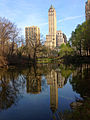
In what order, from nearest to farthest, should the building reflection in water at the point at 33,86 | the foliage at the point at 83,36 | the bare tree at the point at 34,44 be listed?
1. the building reflection in water at the point at 33,86
2. the foliage at the point at 83,36
3. the bare tree at the point at 34,44

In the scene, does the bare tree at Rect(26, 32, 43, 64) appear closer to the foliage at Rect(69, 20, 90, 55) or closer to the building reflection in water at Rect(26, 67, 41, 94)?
the foliage at Rect(69, 20, 90, 55)

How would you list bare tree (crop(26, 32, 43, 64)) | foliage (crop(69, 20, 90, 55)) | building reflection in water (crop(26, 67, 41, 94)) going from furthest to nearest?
bare tree (crop(26, 32, 43, 64)) < foliage (crop(69, 20, 90, 55)) < building reflection in water (crop(26, 67, 41, 94))

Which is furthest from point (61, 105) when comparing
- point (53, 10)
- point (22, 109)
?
point (53, 10)

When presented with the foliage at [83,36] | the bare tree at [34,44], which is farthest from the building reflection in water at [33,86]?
the bare tree at [34,44]

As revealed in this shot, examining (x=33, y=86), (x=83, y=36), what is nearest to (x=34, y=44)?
(x=83, y=36)

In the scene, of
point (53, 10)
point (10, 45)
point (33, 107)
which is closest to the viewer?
point (33, 107)

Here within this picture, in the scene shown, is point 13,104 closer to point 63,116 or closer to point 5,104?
point 5,104

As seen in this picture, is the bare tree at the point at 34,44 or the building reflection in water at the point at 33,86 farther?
the bare tree at the point at 34,44

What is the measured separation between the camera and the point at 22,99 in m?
7.88

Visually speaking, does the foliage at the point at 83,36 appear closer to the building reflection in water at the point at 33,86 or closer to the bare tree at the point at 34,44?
the bare tree at the point at 34,44

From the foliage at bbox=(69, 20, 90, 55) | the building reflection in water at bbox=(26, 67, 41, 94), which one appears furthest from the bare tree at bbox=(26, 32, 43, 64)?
the building reflection in water at bbox=(26, 67, 41, 94)

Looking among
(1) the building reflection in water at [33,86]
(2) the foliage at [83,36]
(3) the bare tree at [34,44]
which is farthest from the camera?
(3) the bare tree at [34,44]

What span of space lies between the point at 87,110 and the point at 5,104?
3835mm

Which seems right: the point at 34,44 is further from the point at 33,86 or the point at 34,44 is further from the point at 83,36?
the point at 33,86
